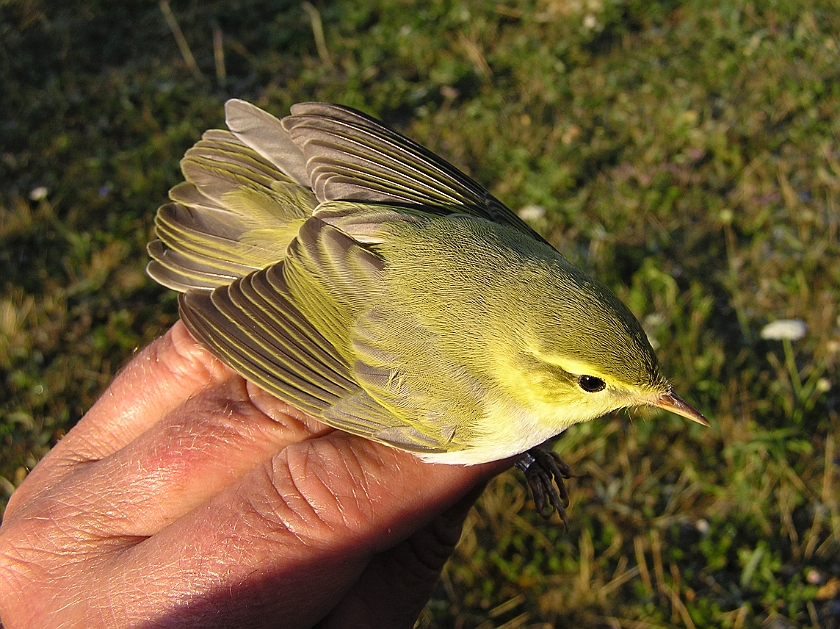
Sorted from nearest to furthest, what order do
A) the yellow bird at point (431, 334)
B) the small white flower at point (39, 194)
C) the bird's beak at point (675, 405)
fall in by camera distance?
the yellow bird at point (431, 334) → the bird's beak at point (675, 405) → the small white flower at point (39, 194)

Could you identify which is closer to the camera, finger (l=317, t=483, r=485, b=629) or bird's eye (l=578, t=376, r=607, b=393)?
bird's eye (l=578, t=376, r=607, b=393)

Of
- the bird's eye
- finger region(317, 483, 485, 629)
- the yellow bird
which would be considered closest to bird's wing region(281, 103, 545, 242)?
the yellow bird

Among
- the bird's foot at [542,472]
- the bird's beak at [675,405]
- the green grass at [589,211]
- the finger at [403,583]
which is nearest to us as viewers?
the bird's beak at [675,405]

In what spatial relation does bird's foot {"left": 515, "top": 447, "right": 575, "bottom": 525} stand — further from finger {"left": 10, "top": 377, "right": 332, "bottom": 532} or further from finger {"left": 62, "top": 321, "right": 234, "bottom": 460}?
finger {"left": 62, "top": 321, "right": 234, "bottom": 460}

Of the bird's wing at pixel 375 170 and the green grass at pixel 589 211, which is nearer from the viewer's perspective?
the bird's wing at pixel 375 170

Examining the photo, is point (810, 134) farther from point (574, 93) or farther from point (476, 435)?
point (476, 435)

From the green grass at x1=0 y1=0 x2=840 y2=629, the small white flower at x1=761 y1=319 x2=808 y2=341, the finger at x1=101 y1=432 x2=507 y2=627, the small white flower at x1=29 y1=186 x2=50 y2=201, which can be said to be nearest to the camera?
the finger at x1=101 y1=432 x2=507 y2=627

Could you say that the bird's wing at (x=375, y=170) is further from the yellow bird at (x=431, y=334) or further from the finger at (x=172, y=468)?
the finger at (x=172, y=468)

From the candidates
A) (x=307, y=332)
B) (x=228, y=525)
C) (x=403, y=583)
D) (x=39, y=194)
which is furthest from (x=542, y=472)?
(x=39, y=194)

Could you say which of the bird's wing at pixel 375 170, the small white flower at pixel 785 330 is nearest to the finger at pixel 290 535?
the bird's wing at pixel 375 170
